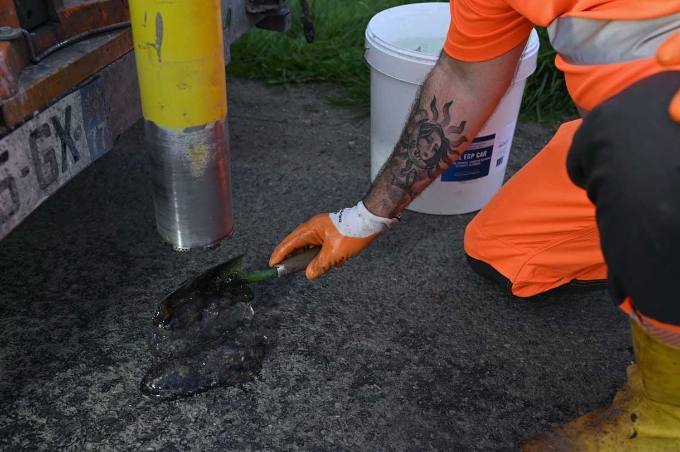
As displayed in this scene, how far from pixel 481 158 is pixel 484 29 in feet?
2.72

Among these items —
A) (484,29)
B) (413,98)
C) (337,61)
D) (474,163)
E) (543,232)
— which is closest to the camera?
(484,29)

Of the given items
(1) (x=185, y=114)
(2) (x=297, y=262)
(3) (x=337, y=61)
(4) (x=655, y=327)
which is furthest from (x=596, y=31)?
(3) (x=337, y=61)

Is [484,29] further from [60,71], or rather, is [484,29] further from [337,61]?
[337,61]

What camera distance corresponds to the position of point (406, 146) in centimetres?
181

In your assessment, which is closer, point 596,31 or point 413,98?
point 596,31

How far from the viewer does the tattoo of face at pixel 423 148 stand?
70.0 inches

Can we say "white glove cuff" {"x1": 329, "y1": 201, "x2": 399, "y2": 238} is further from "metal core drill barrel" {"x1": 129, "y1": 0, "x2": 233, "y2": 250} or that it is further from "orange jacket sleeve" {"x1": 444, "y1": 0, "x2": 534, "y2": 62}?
"orange jacket sleeve" {"x1": 444, "y1": 0, "x2": 534, "y2": 62}

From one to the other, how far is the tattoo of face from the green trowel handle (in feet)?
0.99

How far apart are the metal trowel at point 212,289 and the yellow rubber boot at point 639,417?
0.78 meters

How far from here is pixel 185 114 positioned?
1479 millimetres

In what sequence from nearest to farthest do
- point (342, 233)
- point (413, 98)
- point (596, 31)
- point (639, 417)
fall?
1. point (596, 31)
2. point (639, 417)
3. point (342, 233)
4. point (413, 98)

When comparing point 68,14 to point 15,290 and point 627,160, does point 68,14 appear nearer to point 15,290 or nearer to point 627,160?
point 15,290

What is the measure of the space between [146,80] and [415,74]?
1.00 m

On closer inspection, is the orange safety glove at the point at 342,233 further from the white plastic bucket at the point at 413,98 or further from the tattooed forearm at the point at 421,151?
the white plastic bucket at the point at 413,98
